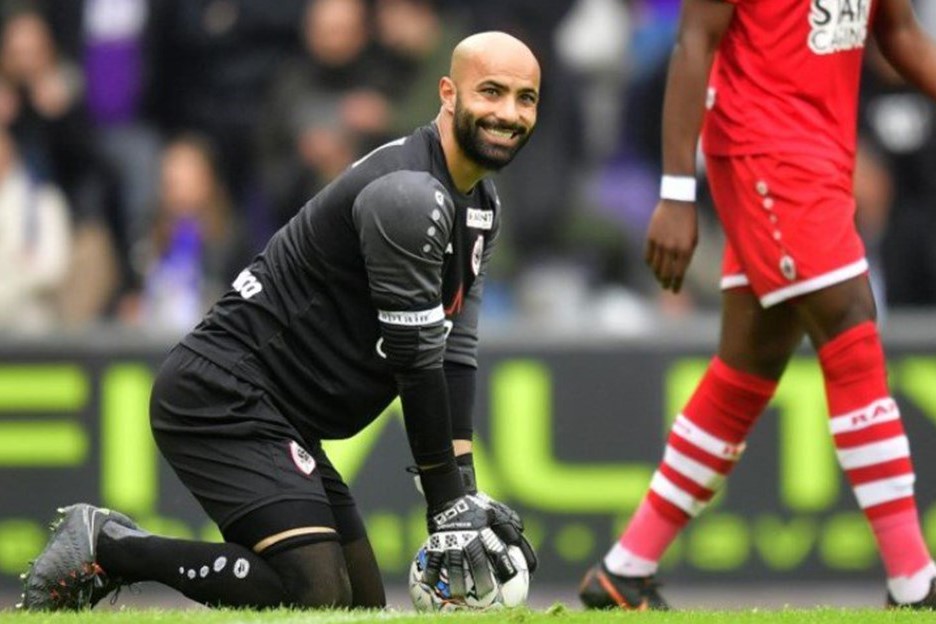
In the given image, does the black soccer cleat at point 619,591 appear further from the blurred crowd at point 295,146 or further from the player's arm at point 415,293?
the blurred crowd at point 295,146

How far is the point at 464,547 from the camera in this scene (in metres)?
5.80

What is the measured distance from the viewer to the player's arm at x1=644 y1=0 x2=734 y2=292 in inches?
260

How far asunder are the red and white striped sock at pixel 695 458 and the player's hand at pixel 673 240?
42 centimetres

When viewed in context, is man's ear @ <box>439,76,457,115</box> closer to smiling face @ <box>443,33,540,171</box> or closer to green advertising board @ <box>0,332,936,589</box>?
smiling face @ <box>443,33,540,171</box>

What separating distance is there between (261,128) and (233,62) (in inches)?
18.9

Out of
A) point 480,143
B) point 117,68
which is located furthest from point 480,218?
point 117,68

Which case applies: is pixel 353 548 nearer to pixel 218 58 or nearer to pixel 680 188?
pixel 680 188

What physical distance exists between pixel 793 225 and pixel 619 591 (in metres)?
1.37

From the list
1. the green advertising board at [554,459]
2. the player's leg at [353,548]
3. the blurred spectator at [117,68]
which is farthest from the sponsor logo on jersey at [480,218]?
the blurred spectator at [117,68]

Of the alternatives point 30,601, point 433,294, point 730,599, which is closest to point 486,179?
point 433,294

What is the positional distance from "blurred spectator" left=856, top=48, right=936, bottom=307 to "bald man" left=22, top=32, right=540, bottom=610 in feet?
15.1

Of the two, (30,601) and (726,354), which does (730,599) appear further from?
(30,601)

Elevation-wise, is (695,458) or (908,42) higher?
(908,42)

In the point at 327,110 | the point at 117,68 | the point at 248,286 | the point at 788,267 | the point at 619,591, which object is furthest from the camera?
the point at 117,68
